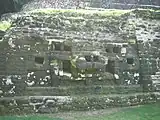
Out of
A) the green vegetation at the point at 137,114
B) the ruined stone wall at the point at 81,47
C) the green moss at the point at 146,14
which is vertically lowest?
the green vegetation at the point at 137,114

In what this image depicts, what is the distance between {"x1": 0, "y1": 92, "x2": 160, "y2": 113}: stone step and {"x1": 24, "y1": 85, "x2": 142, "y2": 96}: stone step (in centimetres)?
24

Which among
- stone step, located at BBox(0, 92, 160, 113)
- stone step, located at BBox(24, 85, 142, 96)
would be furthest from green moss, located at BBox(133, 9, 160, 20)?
stone step, located at BBox(0, 92, 160, 113)

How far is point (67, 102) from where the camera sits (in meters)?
10.3

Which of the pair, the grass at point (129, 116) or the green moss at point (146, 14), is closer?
the grass at point (129, 116)

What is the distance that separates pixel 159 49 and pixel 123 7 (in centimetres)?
497

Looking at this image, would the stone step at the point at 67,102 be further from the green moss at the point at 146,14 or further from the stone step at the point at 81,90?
the green moss at the point at 146,14

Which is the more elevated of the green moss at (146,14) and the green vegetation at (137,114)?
the green moss at (146,14)

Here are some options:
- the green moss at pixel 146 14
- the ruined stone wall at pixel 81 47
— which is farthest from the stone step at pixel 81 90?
the green moss at pixel 146 14

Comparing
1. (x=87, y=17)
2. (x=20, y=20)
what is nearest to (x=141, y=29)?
(x=87, y=17)

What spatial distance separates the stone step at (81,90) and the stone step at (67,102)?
0.79ft

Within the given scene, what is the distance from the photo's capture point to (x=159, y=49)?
12.1 m

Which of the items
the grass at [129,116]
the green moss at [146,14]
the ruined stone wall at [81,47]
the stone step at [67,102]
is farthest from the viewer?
the green moss at [146,14]

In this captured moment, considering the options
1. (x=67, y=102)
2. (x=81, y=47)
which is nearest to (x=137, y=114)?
(x=67, y=102)

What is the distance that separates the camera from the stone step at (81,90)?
34.2 ft
